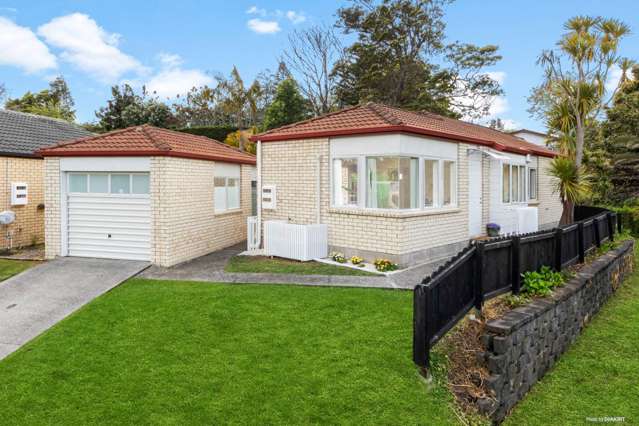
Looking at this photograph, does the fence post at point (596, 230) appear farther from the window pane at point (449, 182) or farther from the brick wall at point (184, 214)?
the brick wall at point (184, 214)

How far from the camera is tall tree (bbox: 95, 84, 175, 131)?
119 feet

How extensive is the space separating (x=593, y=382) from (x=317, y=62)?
1344 inches

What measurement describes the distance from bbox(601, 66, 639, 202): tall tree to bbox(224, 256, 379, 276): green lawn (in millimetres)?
18796

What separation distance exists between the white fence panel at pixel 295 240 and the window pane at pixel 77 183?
197 inches

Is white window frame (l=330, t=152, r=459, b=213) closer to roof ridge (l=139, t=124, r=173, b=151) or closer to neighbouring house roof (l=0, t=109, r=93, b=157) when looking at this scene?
roof ridge (l=139, t=124, r=173, b=151)

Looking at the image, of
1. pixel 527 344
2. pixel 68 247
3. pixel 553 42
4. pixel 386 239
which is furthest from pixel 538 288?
pixel 68 247

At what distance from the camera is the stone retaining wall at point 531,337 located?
575 cm

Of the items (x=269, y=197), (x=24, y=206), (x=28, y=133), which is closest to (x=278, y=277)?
(x=269, y=197)

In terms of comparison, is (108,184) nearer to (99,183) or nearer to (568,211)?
(99,183)

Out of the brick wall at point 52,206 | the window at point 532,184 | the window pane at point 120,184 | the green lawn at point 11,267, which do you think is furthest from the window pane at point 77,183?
the window at point 532,184

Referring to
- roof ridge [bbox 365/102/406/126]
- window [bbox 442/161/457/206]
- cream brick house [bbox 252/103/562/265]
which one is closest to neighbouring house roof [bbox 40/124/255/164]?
cream brick house [bbox 252/103/562/265]

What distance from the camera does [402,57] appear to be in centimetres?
3609

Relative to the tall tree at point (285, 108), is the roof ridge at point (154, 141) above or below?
below

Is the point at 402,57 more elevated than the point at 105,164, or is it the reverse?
the point at 402,57
